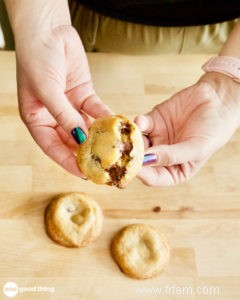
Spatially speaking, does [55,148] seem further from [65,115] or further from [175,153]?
[175,153]

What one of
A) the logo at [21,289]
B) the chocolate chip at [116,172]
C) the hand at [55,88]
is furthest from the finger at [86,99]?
the logo at [21,289]

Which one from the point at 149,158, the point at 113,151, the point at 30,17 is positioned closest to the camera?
the point at 113,151

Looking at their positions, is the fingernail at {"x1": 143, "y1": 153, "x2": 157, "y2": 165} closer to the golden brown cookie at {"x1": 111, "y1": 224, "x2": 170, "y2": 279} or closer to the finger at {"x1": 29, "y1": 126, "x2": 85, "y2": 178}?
the finger at {"x1": 29, "y1": 126, "x2": 85, "y2": 178}

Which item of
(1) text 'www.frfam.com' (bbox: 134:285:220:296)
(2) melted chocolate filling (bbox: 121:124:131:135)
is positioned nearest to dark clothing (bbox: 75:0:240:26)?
(2) melted chocolate filling (bbox: 121:124:131:135)

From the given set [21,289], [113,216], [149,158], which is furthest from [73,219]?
[149,158]

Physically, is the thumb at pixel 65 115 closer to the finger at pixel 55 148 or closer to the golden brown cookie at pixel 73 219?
the finger at pixel 55 148

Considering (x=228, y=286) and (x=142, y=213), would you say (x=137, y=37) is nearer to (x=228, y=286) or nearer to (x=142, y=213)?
(x=142, y=213)
